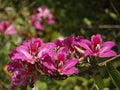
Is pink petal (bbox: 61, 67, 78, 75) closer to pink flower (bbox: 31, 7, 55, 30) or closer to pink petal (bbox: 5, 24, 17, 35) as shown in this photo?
pink petal (bbox: 5, 24, 17, 35)

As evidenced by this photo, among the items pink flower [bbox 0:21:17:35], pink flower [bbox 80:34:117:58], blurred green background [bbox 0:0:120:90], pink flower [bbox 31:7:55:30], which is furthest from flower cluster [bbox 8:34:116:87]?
pink flower [bbox 31:7:55:30]

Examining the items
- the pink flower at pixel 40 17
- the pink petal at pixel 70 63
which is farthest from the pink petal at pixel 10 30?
the pink petal at pixel 70 63

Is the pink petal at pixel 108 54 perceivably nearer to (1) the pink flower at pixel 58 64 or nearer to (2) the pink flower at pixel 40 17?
(1) the pink flower at pixel 58 64

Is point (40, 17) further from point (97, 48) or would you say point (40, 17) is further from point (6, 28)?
point (97, 48)

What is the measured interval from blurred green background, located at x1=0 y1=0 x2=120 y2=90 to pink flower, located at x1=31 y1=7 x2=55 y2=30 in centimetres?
5

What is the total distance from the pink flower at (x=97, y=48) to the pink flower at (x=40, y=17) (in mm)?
1869

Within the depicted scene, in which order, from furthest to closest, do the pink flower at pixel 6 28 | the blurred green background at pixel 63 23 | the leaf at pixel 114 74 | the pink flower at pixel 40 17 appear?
the pink flower at pixel 40 17 → the pink flower at pixel 6 28 → the blurred green background at pixel 63 23 → the leaf at pixel 114 74

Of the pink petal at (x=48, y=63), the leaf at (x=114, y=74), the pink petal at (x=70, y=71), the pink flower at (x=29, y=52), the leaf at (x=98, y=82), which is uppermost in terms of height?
the pink flower at (x=29, y=52)

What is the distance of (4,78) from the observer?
114 inches

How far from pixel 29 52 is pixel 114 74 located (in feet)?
0.89

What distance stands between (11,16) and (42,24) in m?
0.41

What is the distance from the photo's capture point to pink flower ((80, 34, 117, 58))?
1.23 meters

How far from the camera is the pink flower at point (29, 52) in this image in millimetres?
1232

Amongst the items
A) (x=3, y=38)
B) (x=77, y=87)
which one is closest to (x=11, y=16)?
(x=3, y=38)
